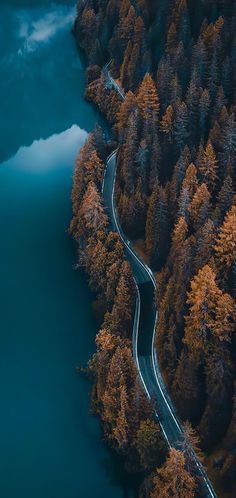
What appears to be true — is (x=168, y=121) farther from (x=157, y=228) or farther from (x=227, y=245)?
(x=227, y=245)

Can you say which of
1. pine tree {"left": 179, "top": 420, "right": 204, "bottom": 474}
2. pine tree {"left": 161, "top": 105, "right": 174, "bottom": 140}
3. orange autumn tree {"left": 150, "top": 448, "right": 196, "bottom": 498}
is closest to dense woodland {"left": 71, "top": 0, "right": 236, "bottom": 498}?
orange autumn tree {"left": 150, "top": 448, "right": 196, "bottom": 498}

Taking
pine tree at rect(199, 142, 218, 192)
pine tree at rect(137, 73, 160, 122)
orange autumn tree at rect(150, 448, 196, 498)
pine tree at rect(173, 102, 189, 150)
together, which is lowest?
orange autumn tree at rect(150, 448, 196, 498)

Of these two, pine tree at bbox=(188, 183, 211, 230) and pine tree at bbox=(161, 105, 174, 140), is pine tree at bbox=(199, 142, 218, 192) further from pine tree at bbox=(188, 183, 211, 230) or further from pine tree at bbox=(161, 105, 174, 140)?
pine tree at bbox=(161, 105, 174, 140)

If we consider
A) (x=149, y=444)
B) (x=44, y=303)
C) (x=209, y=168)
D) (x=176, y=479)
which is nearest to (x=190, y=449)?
(x=149, y=444)

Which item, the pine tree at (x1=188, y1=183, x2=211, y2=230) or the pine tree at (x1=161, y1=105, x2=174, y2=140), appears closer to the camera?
the pine tree at (x1=188, y1=183, x2=211, y2=230)

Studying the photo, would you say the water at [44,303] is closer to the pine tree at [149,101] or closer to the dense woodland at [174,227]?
the dense woodland at [174,227]

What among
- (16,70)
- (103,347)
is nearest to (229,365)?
(103,347)
